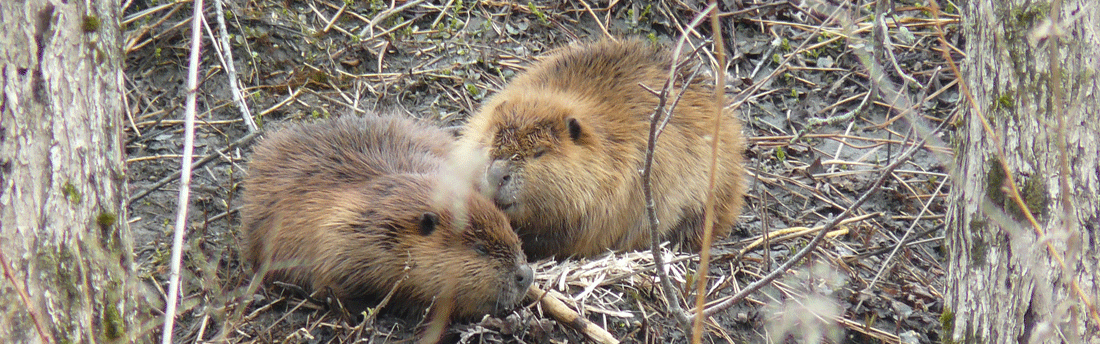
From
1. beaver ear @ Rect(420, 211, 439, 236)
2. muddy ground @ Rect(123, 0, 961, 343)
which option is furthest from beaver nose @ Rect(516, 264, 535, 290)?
beaver ear @ Rect(420, 211, 439, 236)

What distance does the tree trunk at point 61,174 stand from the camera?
1.94m

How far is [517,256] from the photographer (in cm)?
336

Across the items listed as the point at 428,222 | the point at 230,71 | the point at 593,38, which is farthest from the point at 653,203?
the point at 593,38

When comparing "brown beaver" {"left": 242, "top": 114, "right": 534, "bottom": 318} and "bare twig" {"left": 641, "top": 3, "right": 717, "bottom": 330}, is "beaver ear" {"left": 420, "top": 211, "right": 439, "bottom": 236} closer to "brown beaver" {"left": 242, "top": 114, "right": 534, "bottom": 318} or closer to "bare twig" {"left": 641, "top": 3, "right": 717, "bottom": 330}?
"brown beaver" {"left": 242, "top": 114, "right": 534, "bottom": 318}

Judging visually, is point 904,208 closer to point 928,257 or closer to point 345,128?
point 928,257

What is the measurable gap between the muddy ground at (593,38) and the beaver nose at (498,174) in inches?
17.8

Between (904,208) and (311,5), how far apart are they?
11.2ft

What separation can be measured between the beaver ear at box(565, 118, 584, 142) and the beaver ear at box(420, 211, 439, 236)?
0.74m

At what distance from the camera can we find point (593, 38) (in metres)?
5.39

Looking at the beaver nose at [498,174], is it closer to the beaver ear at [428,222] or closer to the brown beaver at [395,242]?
the brown beaver at [395,242]

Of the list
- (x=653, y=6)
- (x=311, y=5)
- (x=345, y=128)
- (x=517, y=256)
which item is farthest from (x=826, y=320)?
(x=311, y=5)

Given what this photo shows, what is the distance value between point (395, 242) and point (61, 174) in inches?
54.7

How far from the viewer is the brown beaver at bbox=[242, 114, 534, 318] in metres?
3.27

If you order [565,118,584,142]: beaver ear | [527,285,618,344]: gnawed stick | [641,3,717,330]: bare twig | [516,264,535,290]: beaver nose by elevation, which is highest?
[641,3,717,330]: bare twig
